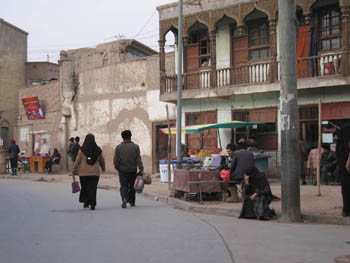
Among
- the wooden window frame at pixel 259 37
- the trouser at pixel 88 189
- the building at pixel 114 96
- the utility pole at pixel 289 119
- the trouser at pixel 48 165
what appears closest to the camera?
the utility pole at pixel 289 119

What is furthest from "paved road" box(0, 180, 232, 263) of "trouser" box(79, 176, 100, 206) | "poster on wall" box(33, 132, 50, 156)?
"poster on wall" box(33, 132, 50, 156)

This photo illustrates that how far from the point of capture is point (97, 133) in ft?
90.6

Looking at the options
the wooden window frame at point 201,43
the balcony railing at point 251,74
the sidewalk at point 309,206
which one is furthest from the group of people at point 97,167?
the wooden window frame at point 201,43

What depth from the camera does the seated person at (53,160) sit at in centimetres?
2791

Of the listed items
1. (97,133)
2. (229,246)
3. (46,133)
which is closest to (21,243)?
(229,246)

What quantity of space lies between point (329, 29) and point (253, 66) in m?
3.22

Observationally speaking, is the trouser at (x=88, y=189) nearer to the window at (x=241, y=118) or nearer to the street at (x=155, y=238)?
the street at (x=155, y=238)

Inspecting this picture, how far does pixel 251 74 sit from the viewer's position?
62.8ft

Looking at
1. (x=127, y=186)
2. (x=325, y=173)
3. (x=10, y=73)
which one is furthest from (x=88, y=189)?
(x=10, y=73)

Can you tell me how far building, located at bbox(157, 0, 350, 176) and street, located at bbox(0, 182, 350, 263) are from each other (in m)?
9.39

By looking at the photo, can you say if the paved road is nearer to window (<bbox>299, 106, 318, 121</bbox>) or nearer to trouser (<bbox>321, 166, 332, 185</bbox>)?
trouser (<bbox>321, 166, 332, 185</bbox>)

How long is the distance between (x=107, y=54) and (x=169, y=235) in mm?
21489

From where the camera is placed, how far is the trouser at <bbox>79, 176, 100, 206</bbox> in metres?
10.8

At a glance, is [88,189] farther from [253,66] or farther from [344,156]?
[253,66]
